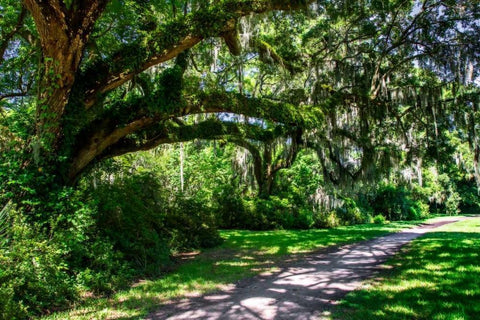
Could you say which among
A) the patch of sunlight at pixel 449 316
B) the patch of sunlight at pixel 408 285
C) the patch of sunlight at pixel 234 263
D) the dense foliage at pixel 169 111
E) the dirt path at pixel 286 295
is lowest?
the dirt path at pixel 286 295

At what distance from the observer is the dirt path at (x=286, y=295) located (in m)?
3.89

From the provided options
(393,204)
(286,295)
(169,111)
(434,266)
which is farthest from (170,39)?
(393,204)

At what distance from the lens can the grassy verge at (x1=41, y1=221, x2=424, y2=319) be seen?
4.27 meters

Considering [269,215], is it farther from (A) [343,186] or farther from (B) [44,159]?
(B) [44,159]

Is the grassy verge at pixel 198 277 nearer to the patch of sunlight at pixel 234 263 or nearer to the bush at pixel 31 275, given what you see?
the patch of sunlight at pixel 234 263

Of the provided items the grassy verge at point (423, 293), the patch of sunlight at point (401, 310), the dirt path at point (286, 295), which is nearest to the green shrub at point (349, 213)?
the dirt path at point (286, 295)

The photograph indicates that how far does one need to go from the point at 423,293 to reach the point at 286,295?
73.0 inches

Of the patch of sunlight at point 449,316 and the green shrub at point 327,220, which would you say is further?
the green shrub at point 327,220

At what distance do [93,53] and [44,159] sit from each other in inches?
131

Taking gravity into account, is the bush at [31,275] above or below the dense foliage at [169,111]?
below

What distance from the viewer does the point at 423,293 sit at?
13.6 feet

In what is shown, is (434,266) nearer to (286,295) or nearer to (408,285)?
(408,285)

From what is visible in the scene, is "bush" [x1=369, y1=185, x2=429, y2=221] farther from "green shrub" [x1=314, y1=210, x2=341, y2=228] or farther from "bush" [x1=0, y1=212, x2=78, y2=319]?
"bush" [x1=0, y1=212, x2=78, y2=319]

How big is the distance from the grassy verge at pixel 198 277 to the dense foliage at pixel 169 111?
1.76 feet
